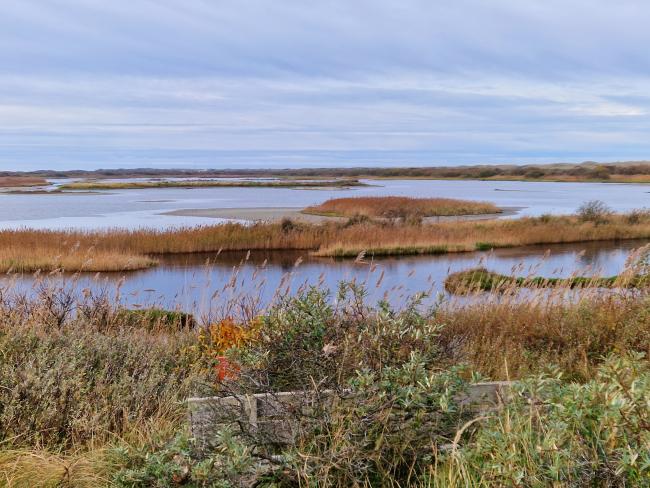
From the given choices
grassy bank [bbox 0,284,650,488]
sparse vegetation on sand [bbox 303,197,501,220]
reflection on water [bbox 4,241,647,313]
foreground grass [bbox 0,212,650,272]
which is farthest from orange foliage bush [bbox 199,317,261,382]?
sparse vegetation on sand [bbox 303,197,501,220]

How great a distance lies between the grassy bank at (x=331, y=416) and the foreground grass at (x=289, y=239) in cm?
1765

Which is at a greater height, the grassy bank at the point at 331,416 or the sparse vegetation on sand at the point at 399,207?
the grassy bank at the point at 331,416

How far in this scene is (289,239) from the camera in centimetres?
2903

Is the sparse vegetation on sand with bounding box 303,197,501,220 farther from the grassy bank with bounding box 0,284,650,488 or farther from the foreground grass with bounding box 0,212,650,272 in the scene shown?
the grassy bank with bounding box 0,284,650,488

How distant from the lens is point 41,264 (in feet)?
73.7

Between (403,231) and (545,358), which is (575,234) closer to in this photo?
(403,231)

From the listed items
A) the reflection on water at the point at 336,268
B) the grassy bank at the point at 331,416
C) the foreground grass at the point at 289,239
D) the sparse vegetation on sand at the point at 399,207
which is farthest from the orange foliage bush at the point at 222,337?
the sparse vegetation on sand at the point at 399,207

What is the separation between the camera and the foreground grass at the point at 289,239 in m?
23.6

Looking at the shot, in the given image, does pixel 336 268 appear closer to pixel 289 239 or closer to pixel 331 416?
pixel 289 239

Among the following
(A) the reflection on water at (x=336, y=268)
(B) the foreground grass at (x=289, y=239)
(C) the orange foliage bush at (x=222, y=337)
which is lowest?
(A) the reflection on water at (x=336, y=268)

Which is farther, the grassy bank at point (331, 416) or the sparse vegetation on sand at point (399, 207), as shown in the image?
the sparse vegetation on sand at point (399, 207)

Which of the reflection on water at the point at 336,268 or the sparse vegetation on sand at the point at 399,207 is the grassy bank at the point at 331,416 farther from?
the sparse vegetation on sand at the point at 399,207

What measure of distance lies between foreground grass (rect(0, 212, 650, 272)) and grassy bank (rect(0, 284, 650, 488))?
1765 cm

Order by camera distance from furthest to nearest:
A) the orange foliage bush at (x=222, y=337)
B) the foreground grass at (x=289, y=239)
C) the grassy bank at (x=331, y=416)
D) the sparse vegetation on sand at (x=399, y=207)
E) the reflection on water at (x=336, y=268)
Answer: the sparse vegetation on sand at (x=399, y=207)
the foreground grass at (x=289, y=239)
the reflection on water at (x=336, y=268)
the orange foliage bush at (x=222, y=337)
the grassy bank at (x=331, y=416)
